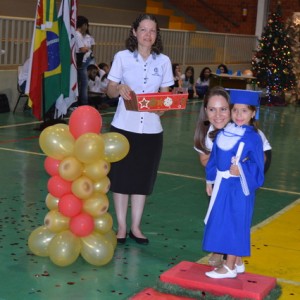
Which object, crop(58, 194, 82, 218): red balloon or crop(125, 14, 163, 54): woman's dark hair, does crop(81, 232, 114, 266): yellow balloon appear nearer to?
crop(58, 194, 82, 218): red balloon

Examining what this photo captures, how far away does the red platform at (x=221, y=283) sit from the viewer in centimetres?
451

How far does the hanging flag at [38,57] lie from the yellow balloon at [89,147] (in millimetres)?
5439

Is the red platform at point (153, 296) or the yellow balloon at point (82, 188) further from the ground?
the yellow balloon at point (82, 188)

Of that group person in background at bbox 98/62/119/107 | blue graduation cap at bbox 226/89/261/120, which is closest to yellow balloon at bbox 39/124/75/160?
blue graduation cap at bbox 226/89/261/120

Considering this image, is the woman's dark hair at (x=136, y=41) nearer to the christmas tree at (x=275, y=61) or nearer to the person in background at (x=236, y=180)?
the person in background at (x=236, y=180)

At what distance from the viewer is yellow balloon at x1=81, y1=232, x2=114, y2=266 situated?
16.8 feet

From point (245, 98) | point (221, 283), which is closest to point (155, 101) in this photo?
point (245, 98)

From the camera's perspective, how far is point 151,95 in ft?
17.4

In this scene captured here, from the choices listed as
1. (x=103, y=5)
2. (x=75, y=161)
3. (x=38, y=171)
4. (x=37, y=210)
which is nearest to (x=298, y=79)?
(x=103, y=5)

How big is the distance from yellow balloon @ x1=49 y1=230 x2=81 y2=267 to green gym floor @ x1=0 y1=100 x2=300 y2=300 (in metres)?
0.06

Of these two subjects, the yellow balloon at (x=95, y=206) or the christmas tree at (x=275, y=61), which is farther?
the christmas tree at (x=275, y=61)

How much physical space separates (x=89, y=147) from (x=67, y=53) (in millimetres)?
5842

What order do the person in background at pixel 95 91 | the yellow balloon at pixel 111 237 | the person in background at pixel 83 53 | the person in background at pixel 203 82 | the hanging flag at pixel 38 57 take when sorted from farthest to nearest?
the person in background at pixel 203 82 < the person in background at pixel 95 91 < the person in background at pixel 83 53 < the hanging flag at pixel 38 57 < the yellow balloon at pixel 111 237

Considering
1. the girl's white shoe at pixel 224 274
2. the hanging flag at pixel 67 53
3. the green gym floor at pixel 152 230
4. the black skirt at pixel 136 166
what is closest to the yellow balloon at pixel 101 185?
the black skirt at pixel 136 166
